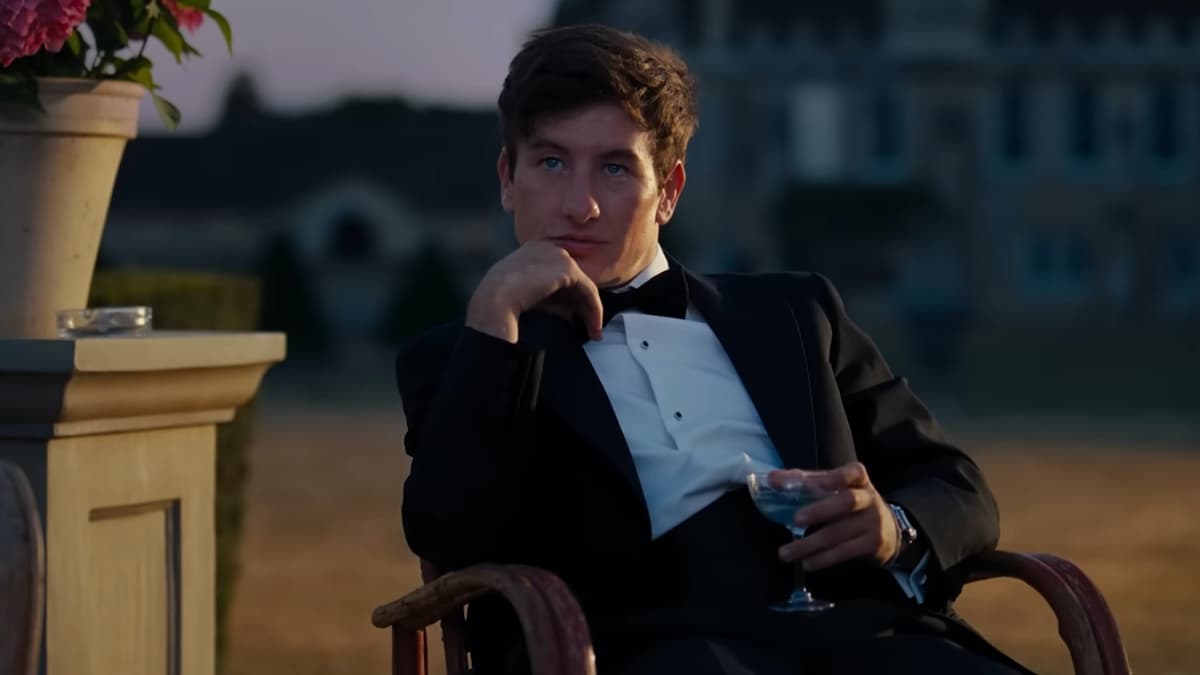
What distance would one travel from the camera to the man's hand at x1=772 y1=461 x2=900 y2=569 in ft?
8.82

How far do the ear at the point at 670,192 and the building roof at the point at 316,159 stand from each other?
45.2 m

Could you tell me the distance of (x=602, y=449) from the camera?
9.34ft

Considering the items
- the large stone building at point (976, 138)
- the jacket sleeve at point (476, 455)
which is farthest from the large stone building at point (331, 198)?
the jacket sleeve at point (476, 455)

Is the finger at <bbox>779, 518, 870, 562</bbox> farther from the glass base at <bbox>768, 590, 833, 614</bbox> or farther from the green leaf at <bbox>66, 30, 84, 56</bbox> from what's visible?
the green leaf at <bbox>66, 30, 84, 56</bbox>

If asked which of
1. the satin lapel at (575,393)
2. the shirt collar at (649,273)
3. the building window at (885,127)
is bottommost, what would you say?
the satin lapel at (575,393)

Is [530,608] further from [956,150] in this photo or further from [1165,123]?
[1165,123]

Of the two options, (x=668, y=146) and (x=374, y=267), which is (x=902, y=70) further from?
(x=668, y=146)

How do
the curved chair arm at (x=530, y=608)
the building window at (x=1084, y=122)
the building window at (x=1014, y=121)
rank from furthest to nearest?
the building window at (x=1084, y=122), the building window at (x=1014, y=121), the curved chair arm at (x=530, y=608)

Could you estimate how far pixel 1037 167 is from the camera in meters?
44.8

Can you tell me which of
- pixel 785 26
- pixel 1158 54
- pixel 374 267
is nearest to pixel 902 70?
pixel 785 26

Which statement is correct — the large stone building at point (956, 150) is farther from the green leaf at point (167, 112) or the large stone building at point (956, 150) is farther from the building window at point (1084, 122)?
the green leaf at point (167, 112)

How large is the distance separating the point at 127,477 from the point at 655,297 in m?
0.97

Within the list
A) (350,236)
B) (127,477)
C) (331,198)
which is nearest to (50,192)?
(127,477)

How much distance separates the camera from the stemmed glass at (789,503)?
2686 millimetres
